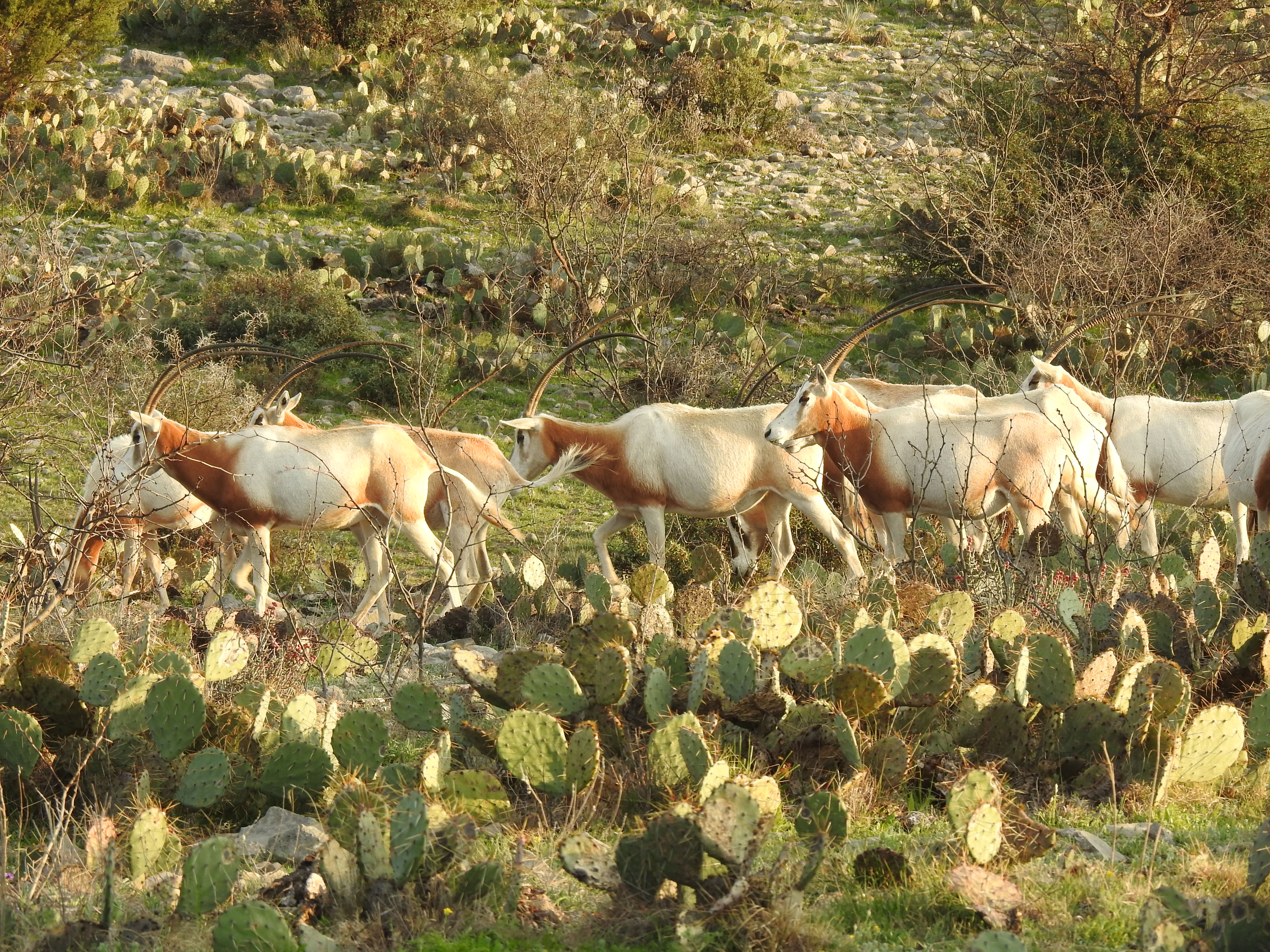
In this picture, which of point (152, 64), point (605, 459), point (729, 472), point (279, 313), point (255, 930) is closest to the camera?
point (255, 930)

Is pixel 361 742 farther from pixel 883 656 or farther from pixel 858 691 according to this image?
pixel 883 656

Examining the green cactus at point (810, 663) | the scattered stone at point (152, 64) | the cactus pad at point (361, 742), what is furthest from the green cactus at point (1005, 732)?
the scattered stone at point (152, 64)

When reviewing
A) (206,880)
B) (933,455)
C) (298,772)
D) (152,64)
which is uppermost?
(206,880)

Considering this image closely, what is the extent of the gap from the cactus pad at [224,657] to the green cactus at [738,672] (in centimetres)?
235

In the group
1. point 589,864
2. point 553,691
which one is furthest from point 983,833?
point 553,691

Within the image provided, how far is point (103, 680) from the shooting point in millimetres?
6016

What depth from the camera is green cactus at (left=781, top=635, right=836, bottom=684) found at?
19.6ft

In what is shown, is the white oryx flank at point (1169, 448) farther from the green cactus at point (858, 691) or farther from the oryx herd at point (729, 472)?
the green cactus at point (858, 691)

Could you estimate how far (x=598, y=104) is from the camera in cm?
2141

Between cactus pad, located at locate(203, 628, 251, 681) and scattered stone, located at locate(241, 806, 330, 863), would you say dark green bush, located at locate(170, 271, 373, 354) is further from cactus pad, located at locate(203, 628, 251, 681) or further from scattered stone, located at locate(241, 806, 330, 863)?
scattered stone, located at locate(241, 806, 330, 863)

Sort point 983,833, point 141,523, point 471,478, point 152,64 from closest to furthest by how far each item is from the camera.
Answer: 1. point 983,833
2. point 141,523
3. point 471,478
4. point 152,64

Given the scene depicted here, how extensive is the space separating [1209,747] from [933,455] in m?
4.41

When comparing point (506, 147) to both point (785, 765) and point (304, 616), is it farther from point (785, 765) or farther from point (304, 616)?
point (785, 765)

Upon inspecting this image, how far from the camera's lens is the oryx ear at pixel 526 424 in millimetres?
10625
